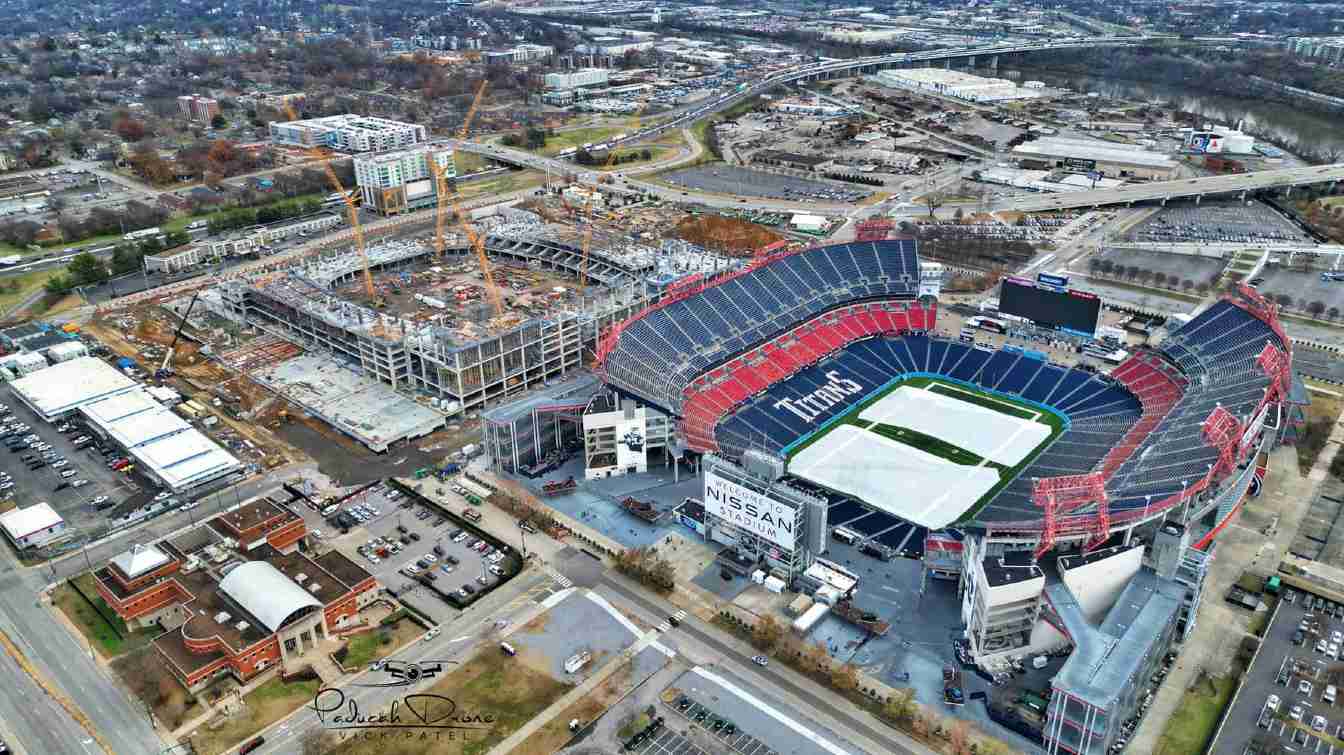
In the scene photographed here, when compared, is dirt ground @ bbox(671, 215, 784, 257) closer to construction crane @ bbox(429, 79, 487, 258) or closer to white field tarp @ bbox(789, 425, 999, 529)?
construction crane @ bbox(429, 79, 487, 258)

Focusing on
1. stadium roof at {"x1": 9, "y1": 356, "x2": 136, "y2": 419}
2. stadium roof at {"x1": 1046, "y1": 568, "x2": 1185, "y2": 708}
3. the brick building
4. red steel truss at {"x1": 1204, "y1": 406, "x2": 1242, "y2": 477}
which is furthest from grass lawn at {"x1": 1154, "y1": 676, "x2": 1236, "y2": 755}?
stadium roof at {"x1": 9, "y1": 356, "x2": 136, "y2": 419}

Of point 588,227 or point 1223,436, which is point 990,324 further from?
point 588,227

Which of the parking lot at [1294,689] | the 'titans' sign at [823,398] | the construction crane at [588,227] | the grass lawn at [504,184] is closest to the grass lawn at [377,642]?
the 'titans' sign at [823,398]

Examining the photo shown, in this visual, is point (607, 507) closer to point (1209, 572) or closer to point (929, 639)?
point (929, 639)

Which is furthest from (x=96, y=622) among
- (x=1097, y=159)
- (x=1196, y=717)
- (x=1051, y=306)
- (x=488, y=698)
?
(x=1097, y=159)

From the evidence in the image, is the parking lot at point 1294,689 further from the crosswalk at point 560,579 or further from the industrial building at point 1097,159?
the industrial building at point 1097,159

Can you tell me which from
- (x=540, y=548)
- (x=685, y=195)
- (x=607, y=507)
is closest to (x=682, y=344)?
(x=607, y=507)

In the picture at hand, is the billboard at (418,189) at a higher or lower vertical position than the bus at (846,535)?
higher
